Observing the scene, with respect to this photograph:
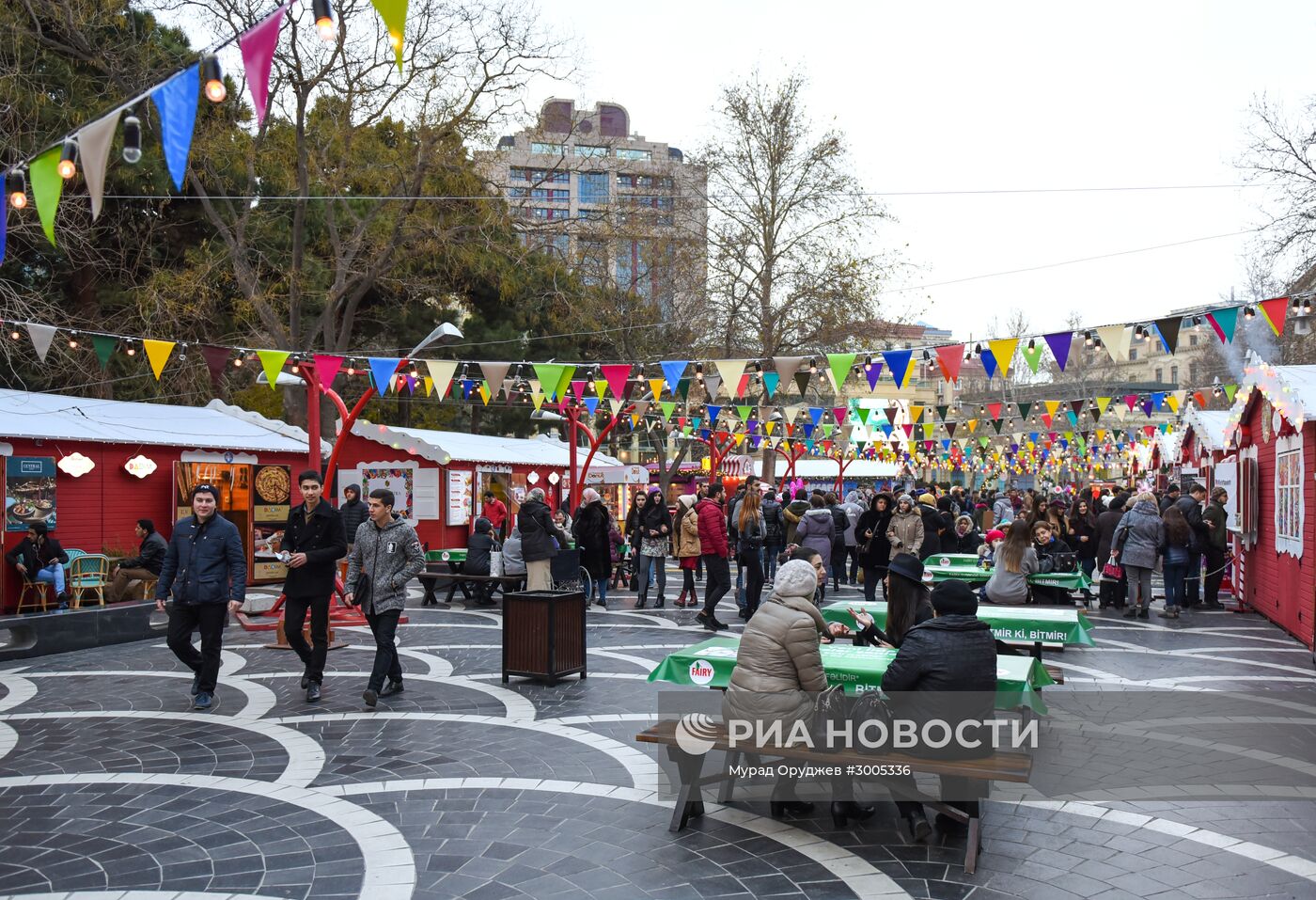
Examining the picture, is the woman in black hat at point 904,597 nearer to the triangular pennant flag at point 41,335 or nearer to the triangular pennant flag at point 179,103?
the triangular pennant flag at point 179,103

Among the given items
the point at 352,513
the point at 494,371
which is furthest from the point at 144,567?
the point at 494,371

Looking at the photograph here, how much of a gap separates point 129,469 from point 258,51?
12855mm

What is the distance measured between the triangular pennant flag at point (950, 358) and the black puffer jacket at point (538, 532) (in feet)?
18.3

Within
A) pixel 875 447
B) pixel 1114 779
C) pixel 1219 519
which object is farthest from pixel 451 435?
pixel 875 447

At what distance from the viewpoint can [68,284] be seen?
69.6ft

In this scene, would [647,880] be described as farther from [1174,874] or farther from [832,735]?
[1174,874]

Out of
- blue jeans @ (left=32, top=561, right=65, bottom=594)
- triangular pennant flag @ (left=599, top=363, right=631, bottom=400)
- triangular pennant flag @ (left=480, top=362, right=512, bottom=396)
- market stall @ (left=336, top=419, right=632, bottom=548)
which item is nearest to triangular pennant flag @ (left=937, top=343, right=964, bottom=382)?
triangular pennant flag @ (left=599, top=363, right=631, bottom=400)

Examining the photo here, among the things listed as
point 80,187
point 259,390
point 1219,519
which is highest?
point 80,187

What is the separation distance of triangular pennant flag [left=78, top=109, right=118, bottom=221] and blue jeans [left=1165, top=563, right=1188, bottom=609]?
13.4 m

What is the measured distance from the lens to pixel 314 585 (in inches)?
317

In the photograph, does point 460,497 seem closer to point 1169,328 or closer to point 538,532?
point 538,532

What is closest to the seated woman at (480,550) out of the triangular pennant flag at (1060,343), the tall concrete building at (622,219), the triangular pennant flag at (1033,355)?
the triangular pennant flag at (1033,355)

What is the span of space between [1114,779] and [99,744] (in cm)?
664

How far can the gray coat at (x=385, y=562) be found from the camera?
25.1 feet
